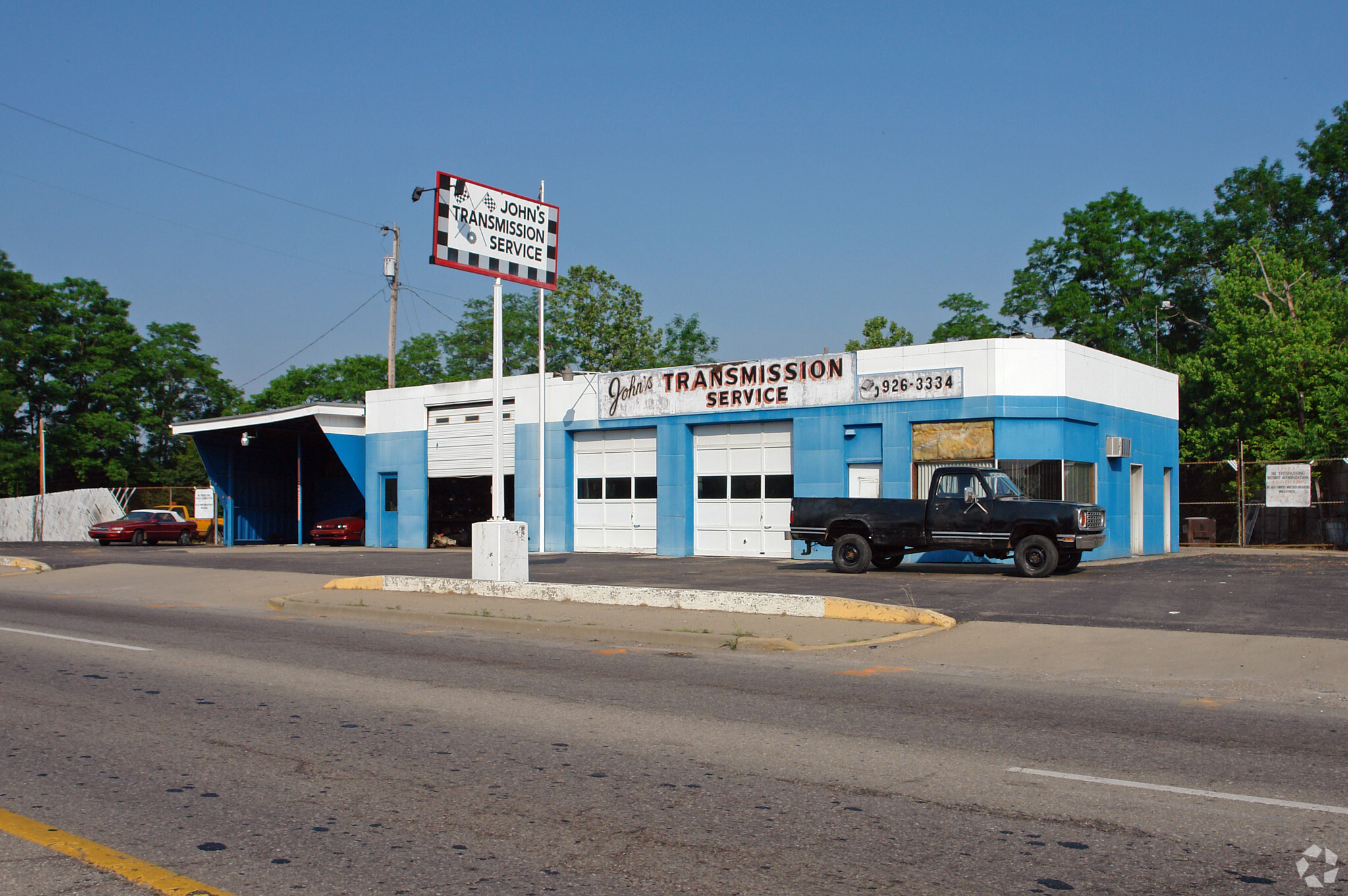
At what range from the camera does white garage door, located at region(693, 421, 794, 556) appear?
2828cm

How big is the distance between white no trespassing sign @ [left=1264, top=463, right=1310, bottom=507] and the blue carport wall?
30.5m

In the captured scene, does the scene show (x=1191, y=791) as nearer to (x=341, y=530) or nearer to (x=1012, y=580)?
(x=1012, y=580)

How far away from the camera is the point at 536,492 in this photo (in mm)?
33125

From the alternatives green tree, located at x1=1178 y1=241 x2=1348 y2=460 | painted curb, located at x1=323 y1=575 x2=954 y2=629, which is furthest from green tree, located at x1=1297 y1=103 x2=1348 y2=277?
painted curb, located at x1=323 y1=575 x2=954 y2=629

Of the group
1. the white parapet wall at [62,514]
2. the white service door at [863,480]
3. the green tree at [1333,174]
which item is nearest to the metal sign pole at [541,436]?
the white service door at [863,480]

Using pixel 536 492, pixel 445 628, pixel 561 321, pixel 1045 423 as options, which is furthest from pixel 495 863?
pixel 561 321

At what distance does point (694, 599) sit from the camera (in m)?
14.1

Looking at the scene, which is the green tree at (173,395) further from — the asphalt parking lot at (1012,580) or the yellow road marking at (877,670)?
the yellow road marking at (877,670)

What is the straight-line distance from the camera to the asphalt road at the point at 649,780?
14.6 ft

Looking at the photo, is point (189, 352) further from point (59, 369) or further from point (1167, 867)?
point (1167, 867)

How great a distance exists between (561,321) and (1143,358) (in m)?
32.9

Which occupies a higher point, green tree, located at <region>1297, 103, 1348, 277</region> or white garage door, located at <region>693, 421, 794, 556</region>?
green tree, located at <region>1297, 103, 1348, 277</region>

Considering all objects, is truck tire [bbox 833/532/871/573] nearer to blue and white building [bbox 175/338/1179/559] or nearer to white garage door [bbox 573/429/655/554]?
blue and white building [bbox 175/338/1179/559]
